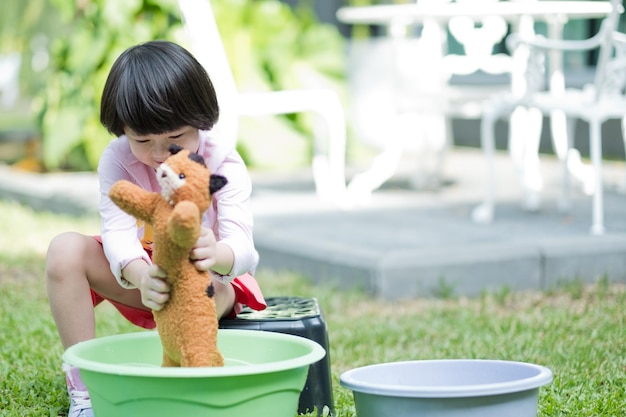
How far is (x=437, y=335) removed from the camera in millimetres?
3219

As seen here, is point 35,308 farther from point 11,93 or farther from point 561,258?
point 11,93

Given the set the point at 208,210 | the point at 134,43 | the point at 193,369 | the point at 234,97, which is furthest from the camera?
the point at 134,43

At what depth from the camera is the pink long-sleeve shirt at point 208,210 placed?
211cm

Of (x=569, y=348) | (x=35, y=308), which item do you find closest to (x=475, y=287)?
(x=569, y=348)

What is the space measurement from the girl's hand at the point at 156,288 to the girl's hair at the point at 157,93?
342 millimetres

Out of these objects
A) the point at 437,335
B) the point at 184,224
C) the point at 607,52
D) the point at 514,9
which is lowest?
the point at 437,335

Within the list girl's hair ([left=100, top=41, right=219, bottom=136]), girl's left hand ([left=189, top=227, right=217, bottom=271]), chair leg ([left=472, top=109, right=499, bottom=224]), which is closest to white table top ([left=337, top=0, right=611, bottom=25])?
chair leg ([left=472, top=109, right=499, bottom=224])

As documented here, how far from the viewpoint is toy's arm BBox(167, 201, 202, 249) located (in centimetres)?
171

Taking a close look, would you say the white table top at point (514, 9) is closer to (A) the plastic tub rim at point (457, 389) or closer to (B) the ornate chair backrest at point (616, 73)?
(B) the ornate chair backrest at point (616, 73)

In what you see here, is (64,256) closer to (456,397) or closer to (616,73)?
(456,397)

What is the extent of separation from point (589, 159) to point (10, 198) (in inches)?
152

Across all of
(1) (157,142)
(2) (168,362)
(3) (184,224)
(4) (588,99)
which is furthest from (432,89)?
(3) (184,224)

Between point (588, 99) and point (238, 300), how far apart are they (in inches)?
99.8

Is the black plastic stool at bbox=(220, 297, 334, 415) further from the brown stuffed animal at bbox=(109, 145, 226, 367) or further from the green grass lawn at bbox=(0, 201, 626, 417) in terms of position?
the brown stuffed animal at bbox=(109, 145, 226, 367)
